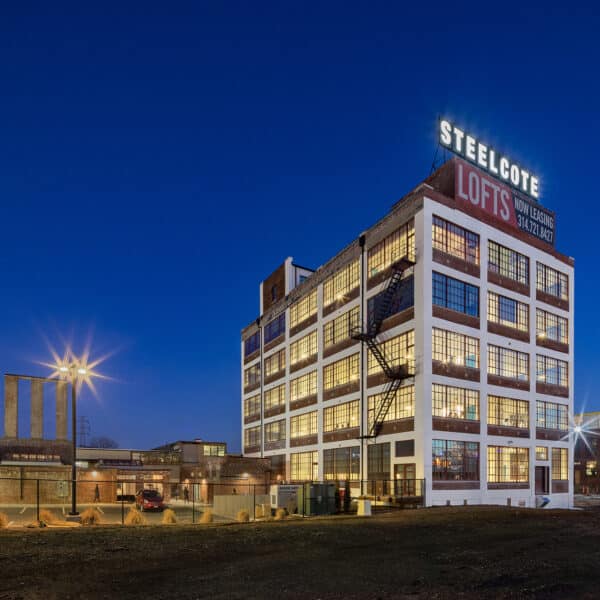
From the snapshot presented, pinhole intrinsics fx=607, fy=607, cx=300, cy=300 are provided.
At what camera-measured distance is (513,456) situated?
45.6 m

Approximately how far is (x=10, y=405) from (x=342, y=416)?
123 feet

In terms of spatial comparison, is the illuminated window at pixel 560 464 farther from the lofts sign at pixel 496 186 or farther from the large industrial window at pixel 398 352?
the lofts sign at pixel 496 186

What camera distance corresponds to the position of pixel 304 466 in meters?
59.5

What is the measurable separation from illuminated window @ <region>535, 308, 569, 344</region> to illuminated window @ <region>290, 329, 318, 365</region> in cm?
2013

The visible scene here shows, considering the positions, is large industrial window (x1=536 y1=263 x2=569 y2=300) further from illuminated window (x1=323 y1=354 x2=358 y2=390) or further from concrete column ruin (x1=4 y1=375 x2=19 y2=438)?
concrete column ruin (x1=4 y1=375 x2=19 y2=438)

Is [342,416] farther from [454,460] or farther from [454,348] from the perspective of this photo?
[454,348]

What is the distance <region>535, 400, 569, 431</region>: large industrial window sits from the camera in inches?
1918

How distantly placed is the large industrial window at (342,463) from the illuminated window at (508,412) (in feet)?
34.9

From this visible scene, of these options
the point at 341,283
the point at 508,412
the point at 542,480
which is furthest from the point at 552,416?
the point at 341,283

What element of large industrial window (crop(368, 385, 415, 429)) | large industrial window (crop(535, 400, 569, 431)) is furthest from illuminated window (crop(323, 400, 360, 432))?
large industrial window (crop(535, 400, 569, 431))

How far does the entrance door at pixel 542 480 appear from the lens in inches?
1866

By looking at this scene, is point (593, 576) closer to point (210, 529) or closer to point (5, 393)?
point (210, 529)

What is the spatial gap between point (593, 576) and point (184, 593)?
927 centimetres

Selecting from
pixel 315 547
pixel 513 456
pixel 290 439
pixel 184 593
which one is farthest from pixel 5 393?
pixel 184 593
